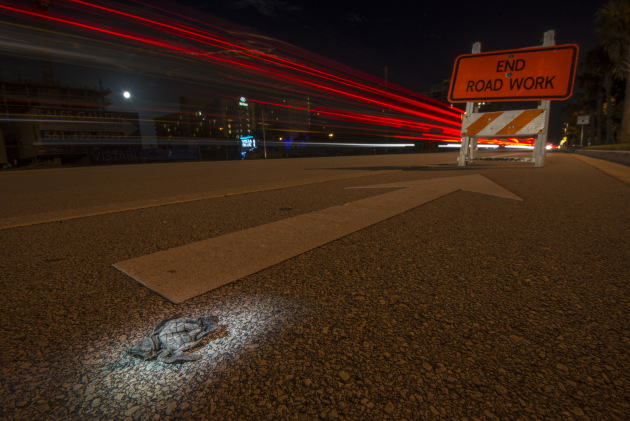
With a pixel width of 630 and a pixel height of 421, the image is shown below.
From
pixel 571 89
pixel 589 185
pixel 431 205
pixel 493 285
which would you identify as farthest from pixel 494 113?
pixel 493 285

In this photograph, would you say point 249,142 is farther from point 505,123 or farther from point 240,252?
point 240,252

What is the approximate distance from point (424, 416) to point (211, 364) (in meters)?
0.77

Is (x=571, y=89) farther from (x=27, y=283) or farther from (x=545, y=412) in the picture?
(x=27, y=283)

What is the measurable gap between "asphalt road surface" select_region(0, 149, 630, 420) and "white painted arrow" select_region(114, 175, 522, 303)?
0.31 ft

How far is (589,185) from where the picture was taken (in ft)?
18.9

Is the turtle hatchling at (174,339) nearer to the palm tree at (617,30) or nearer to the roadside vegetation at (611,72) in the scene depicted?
the roadside vegetation at (611,72)

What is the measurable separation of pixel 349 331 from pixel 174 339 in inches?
30.3

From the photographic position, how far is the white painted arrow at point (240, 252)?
1868mm

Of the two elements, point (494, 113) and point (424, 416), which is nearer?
point (424, 416)

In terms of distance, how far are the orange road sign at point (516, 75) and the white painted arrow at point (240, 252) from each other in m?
7.62

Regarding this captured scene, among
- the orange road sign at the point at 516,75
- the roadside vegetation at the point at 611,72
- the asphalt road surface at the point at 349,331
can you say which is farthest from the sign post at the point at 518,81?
the roadside vegetation at the point at 611,72

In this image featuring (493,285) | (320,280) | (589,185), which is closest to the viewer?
(493,285)

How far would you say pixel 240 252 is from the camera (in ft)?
7.79

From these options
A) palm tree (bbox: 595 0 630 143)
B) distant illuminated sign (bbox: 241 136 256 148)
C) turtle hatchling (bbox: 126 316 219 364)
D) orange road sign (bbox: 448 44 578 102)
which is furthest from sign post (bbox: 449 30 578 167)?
distant illuminated sign (bbox: 241 136 256 148)
